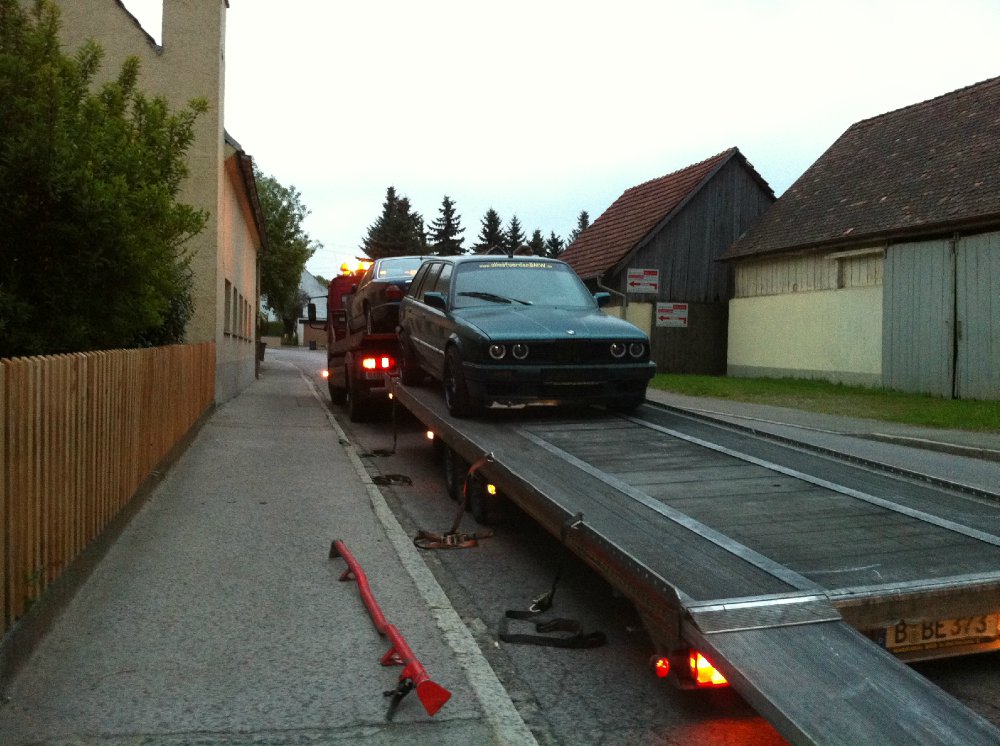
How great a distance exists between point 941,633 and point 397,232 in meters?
89.3

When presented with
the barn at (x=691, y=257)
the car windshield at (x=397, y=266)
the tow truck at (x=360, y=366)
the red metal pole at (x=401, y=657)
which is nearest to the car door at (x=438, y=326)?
the tow truck at (x=360, y=366)

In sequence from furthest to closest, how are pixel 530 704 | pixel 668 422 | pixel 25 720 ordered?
pixel 668 422, pixel 530 704, pixel 25 720

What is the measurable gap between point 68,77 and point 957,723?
29.3ft

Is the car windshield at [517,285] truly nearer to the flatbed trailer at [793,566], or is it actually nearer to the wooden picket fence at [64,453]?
the flatbed trailer at [793,566]

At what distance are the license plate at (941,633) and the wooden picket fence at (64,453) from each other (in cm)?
359

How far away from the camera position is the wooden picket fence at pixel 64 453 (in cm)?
417

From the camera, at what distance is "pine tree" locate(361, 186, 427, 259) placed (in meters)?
89.9

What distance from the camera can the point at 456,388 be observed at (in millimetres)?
8305

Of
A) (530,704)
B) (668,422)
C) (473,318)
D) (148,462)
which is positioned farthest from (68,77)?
(530,704)

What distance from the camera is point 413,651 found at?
14.9ft

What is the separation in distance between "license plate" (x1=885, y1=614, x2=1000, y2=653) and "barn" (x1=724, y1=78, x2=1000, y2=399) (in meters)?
15.4

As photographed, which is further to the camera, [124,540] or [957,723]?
[124,540]

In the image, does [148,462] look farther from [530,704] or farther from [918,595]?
[918,595]

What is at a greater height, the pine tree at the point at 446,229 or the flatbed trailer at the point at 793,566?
the pine tree at the point at 446,229
